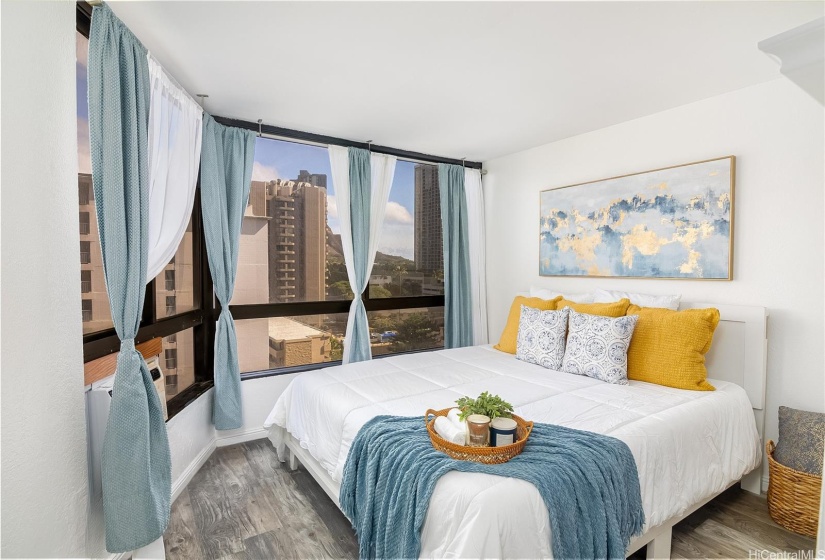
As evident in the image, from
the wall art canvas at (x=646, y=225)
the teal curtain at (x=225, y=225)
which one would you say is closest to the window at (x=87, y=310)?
the teal curtain at (x=225, y=225)

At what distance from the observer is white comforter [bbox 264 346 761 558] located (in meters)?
1.42

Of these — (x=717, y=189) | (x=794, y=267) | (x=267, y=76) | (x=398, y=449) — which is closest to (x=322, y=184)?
(x=267, y=76)

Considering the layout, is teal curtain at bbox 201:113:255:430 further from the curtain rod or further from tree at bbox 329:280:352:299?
tree at bbox 329:280:352:299

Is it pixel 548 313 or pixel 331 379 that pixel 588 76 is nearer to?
pixel 548 313

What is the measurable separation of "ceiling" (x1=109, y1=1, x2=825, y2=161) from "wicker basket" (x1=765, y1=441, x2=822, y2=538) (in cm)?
222

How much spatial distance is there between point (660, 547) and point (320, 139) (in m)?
3.56

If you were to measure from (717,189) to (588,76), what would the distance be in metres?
1.18

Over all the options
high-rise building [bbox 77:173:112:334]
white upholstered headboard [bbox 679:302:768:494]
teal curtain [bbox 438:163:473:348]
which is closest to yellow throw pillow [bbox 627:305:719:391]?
white upholstered headboard [bbox 679:302:768:494]

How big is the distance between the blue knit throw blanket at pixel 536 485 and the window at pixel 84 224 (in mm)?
1641

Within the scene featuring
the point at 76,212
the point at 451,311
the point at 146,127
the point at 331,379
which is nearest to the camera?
the point at 76,212

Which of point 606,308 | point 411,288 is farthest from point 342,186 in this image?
point 606,308

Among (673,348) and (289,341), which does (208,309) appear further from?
(673,348)

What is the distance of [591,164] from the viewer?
3596mm

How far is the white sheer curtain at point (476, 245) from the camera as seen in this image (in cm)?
456
